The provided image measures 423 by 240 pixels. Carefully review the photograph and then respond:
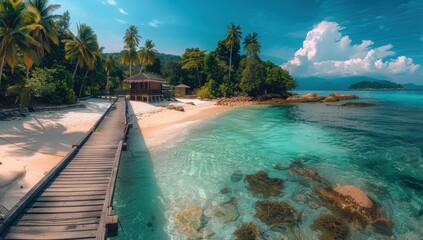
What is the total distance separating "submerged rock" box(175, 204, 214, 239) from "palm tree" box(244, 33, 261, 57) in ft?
188

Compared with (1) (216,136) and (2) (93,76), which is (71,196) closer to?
(1) (216,136)

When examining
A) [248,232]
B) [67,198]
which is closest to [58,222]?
[67,198]

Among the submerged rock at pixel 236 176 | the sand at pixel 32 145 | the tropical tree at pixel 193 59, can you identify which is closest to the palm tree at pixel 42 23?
the sand at pixel 32 145

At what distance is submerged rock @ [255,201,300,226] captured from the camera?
25.7ft

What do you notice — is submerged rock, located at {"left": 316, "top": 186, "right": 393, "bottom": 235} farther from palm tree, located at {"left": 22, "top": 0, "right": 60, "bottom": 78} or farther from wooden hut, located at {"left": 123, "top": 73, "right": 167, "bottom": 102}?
wooden hut, located at {"left": 123, "top": 73, "right": 167, "bottom": 102}

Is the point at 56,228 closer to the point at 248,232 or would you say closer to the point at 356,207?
the point at 248,232

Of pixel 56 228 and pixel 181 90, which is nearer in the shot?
pixel 56 228

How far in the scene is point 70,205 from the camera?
652 centimetres

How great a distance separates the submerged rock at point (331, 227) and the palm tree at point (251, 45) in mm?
57058

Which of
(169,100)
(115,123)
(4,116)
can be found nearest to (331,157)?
(115,123)

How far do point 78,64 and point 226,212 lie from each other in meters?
37.7

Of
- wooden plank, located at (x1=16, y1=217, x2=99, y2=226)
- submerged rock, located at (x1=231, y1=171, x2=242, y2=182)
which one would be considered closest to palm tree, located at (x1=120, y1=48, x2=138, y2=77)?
submerged rock, located at (x1=231, y1=171, x2=242, y2=182)

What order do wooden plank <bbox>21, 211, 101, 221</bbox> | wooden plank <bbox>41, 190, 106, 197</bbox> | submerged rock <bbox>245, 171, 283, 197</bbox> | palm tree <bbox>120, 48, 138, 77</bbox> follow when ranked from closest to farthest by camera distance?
1. wooden plank <bbox>21, 211, 101, 221</bbox>
2. wooden plank <bbox>41, 190, 106, 197</bbox>
3. submerged rock <bbox>245, 171, 283, 197</bbox>
4. palm tree <bbox>120, 48, 138, 77</bbox>

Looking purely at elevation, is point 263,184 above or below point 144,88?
below
